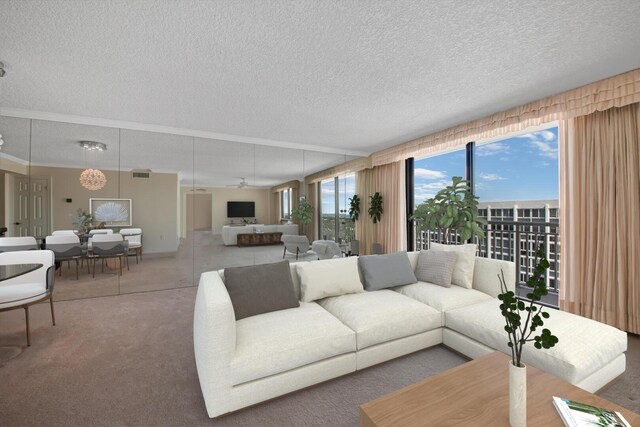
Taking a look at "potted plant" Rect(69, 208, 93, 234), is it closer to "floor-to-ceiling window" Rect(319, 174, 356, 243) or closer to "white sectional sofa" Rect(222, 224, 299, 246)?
"white sectional sofa" Rect(222, 224, 299, 246)

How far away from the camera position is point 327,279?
2.42 m

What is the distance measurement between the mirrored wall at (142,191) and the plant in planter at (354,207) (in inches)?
51.6

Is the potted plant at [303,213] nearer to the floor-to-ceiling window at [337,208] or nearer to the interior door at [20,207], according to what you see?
the floor-to-ceiling window at [337,208]

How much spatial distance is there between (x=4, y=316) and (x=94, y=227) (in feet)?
4.25

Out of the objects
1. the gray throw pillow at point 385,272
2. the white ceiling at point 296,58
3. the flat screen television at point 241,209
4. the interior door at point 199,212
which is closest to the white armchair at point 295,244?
the flat screen television at point 241,209

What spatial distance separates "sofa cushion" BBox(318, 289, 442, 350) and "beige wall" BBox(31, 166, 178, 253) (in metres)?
3.18

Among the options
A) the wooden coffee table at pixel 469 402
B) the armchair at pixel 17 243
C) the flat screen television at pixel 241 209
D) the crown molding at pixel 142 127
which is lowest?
the wooden coffee table at pixel 469 402

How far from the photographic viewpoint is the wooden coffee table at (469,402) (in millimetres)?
1065

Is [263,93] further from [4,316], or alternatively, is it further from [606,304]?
[606,304]

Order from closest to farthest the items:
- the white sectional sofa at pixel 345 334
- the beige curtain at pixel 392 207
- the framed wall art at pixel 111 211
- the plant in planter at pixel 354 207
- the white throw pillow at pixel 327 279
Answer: the white sectional sofa at pixel 345 334, the white throw pillow at pixel 327 279, the framed wall art at pixel 111 211, the beige curtain at pixel 392 207, the plant in planter at pixel 354 207

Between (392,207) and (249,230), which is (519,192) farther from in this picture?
(249,230)

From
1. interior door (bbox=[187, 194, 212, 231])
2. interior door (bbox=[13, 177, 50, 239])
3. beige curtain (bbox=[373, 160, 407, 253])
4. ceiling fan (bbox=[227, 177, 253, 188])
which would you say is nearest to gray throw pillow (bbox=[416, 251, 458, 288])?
beige curtain (bbox=[373, 160, 407, 253])

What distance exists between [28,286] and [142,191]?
186cm

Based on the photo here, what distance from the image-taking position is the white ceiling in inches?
68.3
